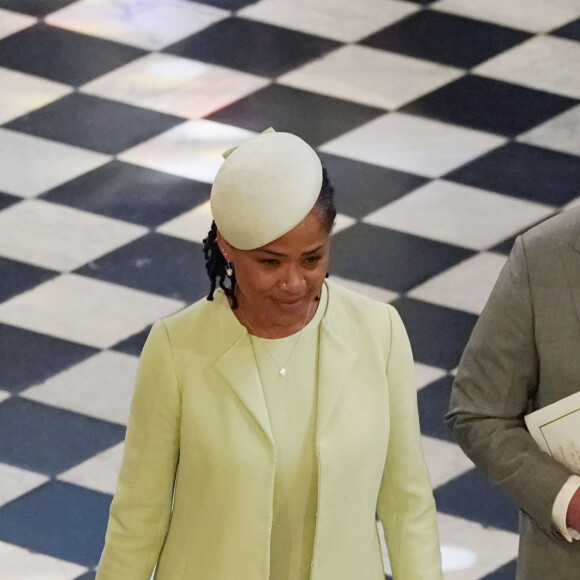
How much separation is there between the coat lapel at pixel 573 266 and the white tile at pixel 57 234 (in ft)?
9.59

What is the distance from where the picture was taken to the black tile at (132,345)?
15.5 feet

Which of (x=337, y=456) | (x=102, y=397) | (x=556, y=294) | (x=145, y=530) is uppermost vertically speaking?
(x=556, y=294)

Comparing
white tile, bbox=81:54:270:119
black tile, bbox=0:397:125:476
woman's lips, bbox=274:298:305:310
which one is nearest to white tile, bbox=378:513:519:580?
black tile, bbox=0:397:125:476

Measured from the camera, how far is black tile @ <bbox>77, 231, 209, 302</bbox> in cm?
497

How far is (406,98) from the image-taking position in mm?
5926

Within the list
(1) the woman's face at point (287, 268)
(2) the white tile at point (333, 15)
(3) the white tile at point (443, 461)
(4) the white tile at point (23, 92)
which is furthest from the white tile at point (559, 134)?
(1) the woman's face at point (287, 268)

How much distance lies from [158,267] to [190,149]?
0.73 m

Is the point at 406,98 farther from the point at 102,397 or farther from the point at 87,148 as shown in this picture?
the point at 102,397

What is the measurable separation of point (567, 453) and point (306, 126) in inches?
134

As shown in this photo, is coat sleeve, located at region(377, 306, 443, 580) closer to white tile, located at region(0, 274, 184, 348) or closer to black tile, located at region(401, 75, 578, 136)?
white tile, located at region(0, 274, 184, 348)

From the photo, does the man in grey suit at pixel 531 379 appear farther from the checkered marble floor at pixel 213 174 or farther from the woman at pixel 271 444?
the checkered marble floor at pixel 213 174

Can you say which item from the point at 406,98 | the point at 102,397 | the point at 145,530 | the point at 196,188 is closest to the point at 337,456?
the point at 145,530

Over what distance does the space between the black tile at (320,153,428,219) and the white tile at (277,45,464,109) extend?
44cm

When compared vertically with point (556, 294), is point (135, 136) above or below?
below
